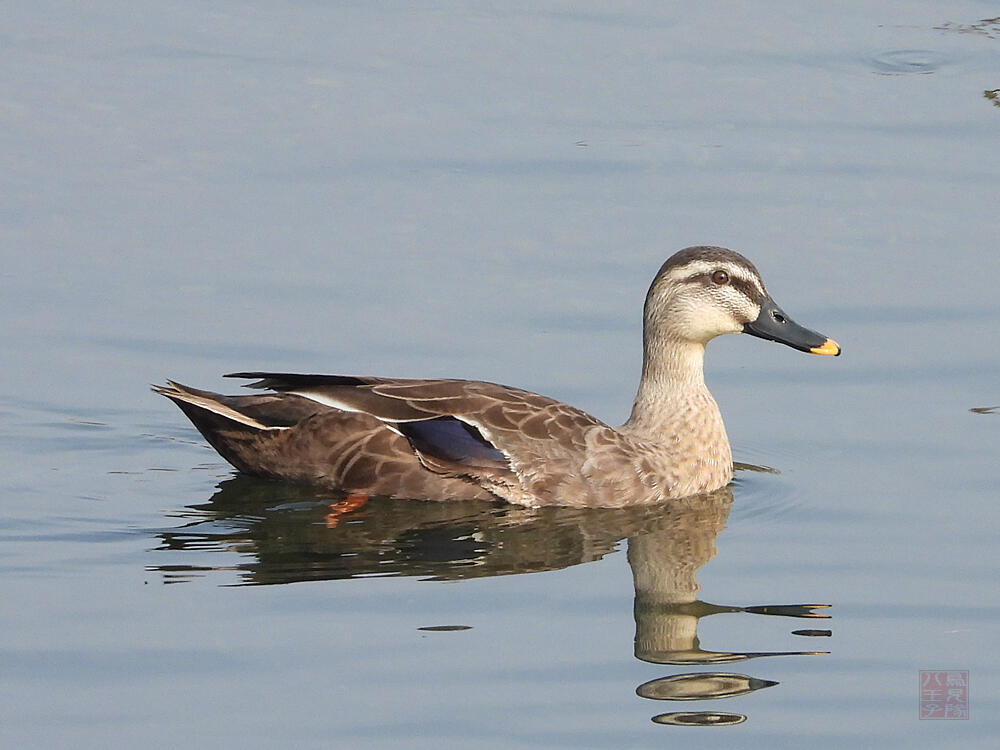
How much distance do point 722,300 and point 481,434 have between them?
5.43 feet

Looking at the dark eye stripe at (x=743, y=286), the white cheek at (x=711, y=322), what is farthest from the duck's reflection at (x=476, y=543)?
the dark eye stripe at (x=743, y=286)

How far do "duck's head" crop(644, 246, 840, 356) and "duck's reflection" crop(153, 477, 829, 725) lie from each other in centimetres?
98

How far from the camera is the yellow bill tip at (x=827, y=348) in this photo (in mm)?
12133

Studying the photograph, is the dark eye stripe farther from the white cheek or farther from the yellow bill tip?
the yellow bill tip

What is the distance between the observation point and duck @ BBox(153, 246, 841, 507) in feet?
38.6

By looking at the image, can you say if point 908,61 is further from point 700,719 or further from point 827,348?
point 700,719

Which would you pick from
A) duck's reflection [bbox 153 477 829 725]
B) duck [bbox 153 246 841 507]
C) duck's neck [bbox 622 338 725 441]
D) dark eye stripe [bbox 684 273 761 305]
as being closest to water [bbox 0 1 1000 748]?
duck's reflection [bbox 153 477 829 725]

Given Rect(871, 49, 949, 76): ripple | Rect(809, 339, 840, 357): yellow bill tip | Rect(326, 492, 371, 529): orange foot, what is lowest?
Rect(326, 492, 371, 529): orange foot

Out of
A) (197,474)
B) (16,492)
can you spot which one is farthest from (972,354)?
(16,492)

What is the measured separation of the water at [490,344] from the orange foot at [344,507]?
144 mm

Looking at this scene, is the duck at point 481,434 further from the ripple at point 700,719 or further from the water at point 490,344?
the ripple at point 700,719

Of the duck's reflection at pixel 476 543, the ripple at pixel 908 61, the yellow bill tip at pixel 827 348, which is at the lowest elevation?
the duck's reflection at pixel 476 543

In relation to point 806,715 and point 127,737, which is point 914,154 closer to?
point 806,715

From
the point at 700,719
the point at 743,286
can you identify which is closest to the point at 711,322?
the point at 743,286
